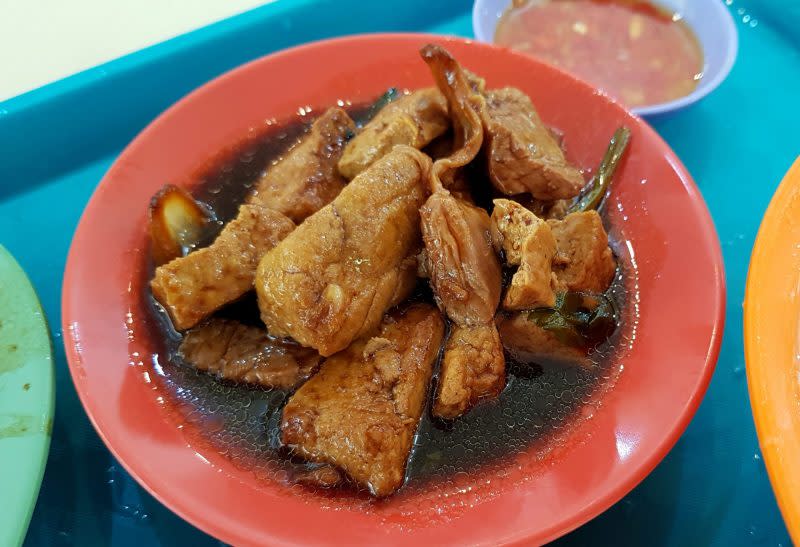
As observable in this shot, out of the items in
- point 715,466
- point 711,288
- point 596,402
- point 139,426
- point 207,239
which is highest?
point 207,239

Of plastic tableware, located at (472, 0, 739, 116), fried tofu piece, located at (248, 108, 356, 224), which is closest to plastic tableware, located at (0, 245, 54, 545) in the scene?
fried tofu piece, located at (248, 108, 356, 224)

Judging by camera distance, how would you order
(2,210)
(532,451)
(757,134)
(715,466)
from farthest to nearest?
(757,134), (2,210), (715,466), (532,451)

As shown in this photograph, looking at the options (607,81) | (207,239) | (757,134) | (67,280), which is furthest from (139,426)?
(757,134)

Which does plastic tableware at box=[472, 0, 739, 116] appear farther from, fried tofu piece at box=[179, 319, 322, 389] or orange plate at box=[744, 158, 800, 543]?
fried tofu piece at box=[179, 319, 322, 389]

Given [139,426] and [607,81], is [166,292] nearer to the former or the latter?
[139,426]

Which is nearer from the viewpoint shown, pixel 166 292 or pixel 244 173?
pixel 166 292

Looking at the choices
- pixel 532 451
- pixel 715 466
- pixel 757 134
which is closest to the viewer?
pixel 532 451
